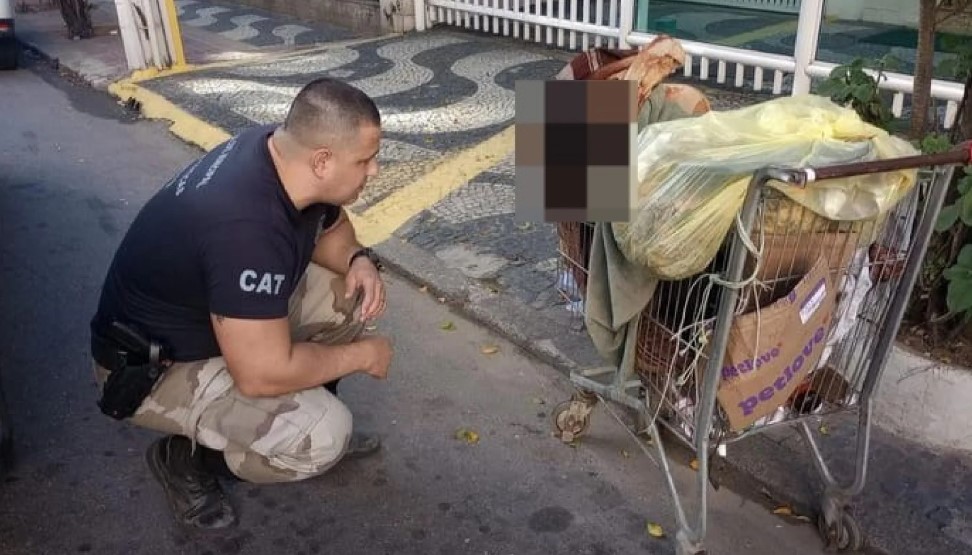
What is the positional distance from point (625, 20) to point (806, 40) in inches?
71.8

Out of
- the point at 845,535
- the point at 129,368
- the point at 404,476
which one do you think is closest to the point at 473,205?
the point at 404,476

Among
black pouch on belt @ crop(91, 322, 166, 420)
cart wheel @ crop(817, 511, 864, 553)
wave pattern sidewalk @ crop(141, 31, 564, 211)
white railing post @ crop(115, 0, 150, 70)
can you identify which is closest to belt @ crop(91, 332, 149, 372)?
black pouch on belt @ crop(91, 322, 166, 420)

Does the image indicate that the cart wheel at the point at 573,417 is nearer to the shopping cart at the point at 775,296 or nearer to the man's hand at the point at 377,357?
the shopping cart at the point at 775,296

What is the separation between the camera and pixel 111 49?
10.4 meters

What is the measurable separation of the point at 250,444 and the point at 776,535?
66.8 inches

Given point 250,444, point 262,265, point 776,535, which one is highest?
point 262,265

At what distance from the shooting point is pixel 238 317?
2309mm

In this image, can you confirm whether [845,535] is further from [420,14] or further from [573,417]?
[420,14]

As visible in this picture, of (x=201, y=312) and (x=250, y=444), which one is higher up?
(x=201, y=312)

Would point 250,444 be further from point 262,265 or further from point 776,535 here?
point 776,535

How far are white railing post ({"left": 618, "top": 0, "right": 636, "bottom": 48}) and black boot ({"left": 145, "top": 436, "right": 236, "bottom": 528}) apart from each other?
18.7ft

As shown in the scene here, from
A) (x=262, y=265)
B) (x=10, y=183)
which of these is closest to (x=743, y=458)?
(x=262, y=265)

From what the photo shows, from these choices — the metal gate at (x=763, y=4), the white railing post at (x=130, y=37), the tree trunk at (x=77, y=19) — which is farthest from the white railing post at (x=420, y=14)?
the tree trunk at (x=77, y=19)

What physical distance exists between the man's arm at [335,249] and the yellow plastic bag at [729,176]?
1.21 metres
